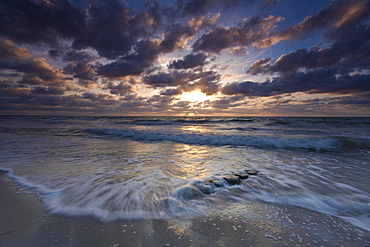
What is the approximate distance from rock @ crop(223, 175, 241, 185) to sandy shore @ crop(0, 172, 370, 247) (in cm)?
103

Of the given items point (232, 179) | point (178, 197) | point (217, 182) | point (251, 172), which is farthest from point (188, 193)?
point (251, 172)

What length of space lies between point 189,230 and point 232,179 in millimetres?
1879

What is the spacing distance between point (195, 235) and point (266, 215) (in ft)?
3.50

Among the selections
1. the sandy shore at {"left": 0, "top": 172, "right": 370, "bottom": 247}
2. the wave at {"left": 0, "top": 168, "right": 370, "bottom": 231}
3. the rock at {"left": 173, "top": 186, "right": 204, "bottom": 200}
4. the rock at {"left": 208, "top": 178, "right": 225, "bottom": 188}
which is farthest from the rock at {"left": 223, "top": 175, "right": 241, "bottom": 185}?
the sandy shore at {"left": 0, "top": 172, "right": 370, "bottom": 247}

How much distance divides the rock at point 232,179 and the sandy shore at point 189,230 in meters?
1.03

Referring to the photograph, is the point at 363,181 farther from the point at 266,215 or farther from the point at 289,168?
the point at 266,215

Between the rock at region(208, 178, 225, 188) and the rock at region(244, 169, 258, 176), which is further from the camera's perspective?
the rock at region(244, 169, 258, 176)

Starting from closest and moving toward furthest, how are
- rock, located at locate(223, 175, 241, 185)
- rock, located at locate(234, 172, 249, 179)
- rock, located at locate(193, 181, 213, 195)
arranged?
rock, located at locate(193, 181, 213, 195) < rock, located at locate(223, 175, 241, 185) < rock, located at locate(234, 172, 249, 179)

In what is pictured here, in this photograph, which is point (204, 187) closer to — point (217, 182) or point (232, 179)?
point (217, 182)

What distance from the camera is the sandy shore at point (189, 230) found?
67.6 inches

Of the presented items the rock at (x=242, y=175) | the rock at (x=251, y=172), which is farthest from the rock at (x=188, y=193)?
the rock at (x=251, y=172)

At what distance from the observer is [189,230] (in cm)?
190

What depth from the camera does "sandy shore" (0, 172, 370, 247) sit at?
172cm

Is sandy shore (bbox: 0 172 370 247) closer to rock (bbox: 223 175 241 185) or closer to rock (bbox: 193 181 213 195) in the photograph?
rock (bbox: 193 181 213 195)
